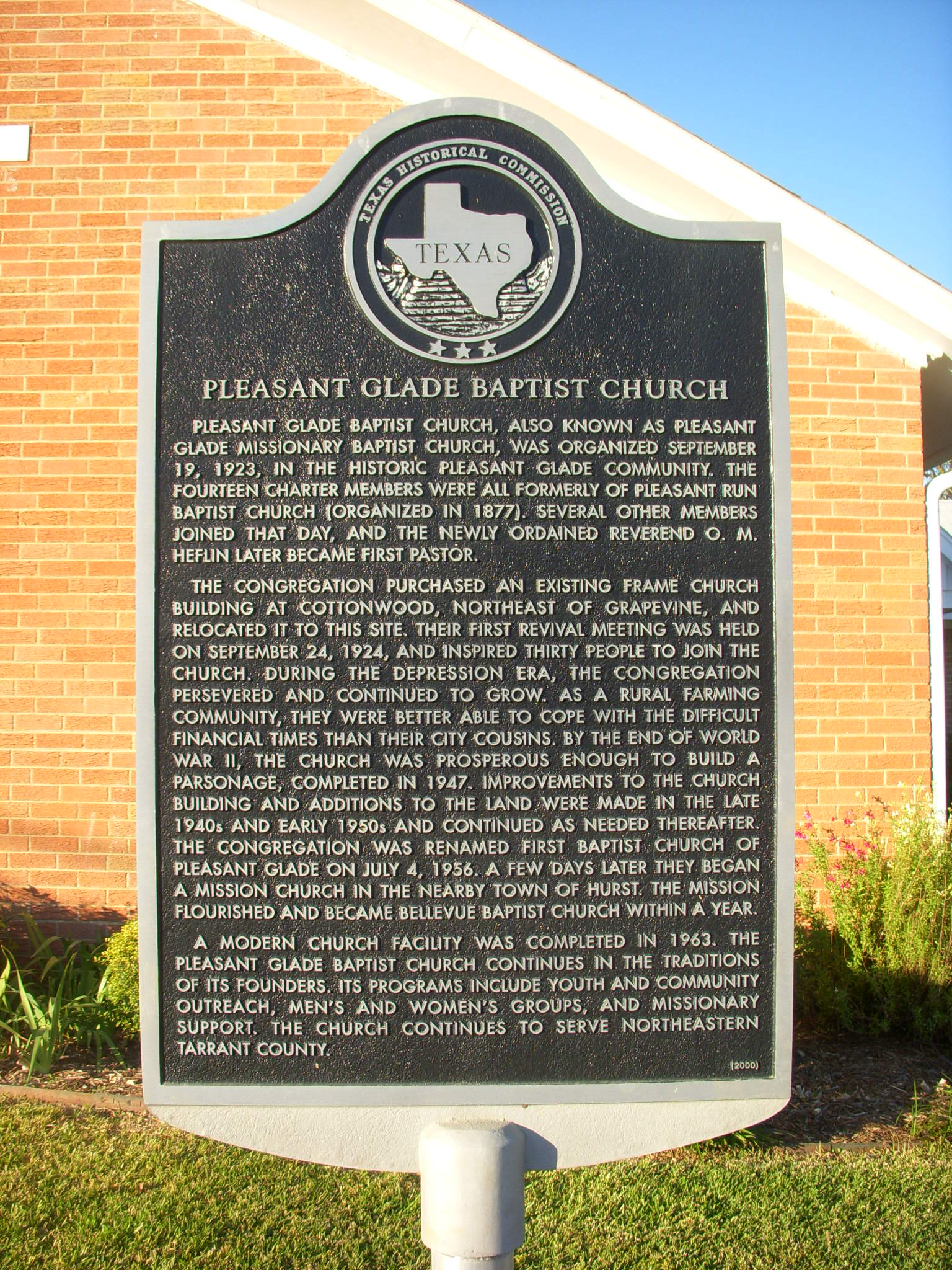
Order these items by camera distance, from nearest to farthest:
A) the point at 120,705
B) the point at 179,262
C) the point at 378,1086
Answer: the point at 378,1086 → the point at 179,262 → the point at 120,705

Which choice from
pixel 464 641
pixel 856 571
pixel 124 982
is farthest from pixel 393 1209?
pixel 856 571

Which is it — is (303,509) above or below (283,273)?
below

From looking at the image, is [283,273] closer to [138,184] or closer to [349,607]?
[349,607]

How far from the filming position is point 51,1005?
4617 millimetres

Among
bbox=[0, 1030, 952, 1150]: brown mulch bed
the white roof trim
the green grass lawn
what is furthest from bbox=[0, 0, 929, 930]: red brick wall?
the green grass lawn

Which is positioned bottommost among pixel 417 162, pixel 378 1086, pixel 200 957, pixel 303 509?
pixel 378 1086

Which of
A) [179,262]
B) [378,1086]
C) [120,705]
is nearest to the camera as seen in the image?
[378,1086]

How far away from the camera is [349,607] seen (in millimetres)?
2357

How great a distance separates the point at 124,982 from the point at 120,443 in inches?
117

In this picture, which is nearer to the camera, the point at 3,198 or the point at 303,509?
the point at 303,509

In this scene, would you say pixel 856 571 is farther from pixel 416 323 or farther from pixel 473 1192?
pixel 473 1192

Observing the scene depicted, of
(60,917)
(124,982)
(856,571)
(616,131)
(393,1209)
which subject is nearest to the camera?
(393,1209)

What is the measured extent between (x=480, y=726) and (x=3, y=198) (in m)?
5.12

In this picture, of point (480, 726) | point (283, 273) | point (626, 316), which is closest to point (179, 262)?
point (283, 273)
